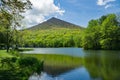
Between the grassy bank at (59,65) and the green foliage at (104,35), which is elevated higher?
the green foliage at (104,35)

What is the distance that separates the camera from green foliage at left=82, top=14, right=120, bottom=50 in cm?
10825

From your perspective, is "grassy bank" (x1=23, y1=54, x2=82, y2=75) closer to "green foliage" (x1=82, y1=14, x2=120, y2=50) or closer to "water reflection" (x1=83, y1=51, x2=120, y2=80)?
"water reflection" (x1=83, y1=51, x2=120, y2=80)

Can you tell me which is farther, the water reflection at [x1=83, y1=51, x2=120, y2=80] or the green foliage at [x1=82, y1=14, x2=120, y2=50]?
the green foliage at [x1=82, y1=14, x2=120, y2=50]

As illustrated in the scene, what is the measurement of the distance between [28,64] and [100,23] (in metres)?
101

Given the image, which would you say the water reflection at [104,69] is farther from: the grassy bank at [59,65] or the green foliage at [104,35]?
the green foliage at [104,35]

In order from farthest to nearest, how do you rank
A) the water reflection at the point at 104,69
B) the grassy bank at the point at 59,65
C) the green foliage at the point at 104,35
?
the green foliage at the point at 104,35, the grassy bank at the point at 59,65, the water reflection at the point at 104,69

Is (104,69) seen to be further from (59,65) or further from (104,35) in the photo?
(104,35)

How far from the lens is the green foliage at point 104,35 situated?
108250 mm

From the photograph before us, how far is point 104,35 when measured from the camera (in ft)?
370

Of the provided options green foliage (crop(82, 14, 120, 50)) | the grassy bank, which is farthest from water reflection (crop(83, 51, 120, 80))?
green foliage (crop(82, 14, 120, 50))

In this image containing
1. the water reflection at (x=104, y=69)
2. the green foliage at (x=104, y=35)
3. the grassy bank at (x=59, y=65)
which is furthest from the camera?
the green foliage at (x=104, y=35)

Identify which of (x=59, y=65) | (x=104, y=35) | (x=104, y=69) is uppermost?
(x=104, y=35)

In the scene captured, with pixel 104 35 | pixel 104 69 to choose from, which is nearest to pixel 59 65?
pixel 104 69

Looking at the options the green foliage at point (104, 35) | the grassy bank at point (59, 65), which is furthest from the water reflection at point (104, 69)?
the green foliage at point (104, 35)
